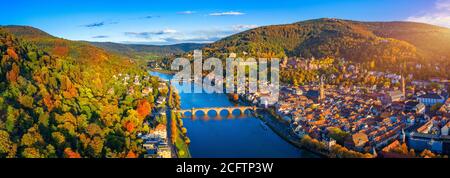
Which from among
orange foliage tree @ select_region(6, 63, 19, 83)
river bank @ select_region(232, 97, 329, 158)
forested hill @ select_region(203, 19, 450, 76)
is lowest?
river bank @ select_region(232, 97, 329, 158)

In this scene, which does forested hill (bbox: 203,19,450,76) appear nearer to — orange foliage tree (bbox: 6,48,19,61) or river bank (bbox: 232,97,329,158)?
river bank (bbox: 232,97,329,158)

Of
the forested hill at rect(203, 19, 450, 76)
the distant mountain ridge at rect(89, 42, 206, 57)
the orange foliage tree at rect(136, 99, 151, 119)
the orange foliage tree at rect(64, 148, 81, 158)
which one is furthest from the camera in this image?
the distant mountain ridge at rect(89, 42, 206, 57)

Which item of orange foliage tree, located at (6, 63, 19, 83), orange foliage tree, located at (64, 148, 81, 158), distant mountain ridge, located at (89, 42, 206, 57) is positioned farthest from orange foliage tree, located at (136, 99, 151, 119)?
distant mountain ridge, located at (89, 42, 206, 57)

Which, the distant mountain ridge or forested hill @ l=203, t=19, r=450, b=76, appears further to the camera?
the distant mountain ridge

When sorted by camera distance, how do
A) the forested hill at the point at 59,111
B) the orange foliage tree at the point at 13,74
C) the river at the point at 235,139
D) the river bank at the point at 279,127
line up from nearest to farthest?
the forested hill at the point at 59,111 < the river at the point at 235,139 < the river bank at the point at 279,127 < the orange foliage tree at the point at 13,74

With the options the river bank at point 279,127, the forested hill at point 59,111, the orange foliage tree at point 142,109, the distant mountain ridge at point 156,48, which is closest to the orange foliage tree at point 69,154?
the forested hill at point 59,111

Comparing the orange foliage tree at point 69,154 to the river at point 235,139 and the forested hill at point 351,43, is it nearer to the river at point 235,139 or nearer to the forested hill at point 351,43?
the river at point 235,139
